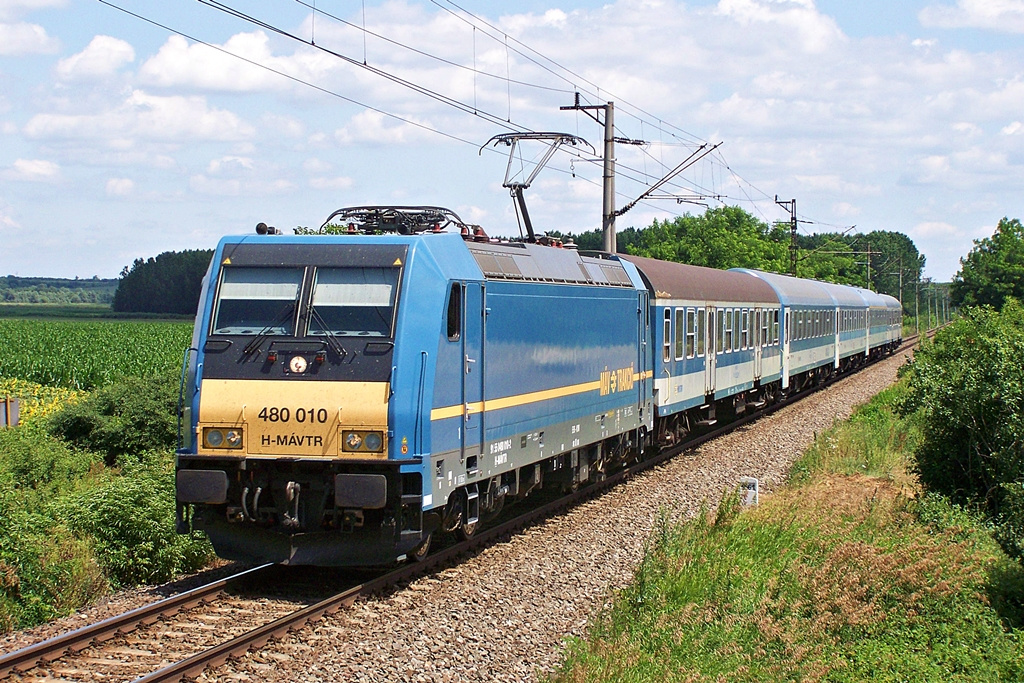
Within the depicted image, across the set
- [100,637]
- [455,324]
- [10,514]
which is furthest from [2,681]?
[455,324]

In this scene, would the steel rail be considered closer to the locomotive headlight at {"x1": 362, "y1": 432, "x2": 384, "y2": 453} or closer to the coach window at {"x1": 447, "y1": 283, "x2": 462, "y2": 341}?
the locomotive headlight at {"x1": 362, "y1": 432, "x2": 384, "y2": 453}

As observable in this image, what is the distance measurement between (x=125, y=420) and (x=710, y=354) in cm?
1084

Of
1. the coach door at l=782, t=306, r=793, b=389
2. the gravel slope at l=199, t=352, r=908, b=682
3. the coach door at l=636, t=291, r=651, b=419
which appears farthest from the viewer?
the coach door at l=782, t=306, r=793, b=389

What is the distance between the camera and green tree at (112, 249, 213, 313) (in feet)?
293

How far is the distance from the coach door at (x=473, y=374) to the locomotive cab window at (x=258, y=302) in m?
1.66

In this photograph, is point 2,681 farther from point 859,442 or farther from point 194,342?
point 859,442

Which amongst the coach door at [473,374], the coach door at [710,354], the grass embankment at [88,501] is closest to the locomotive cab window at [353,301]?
the coach door at [473,374]

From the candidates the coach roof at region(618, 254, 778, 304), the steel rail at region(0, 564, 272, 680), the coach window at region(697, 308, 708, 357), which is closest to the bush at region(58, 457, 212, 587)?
the steel rail at region(0, 564, 272, 680)

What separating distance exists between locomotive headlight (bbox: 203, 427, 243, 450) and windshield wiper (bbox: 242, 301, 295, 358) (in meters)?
0.68

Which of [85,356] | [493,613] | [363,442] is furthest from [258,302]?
[85,356]

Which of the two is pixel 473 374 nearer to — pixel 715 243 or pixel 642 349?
pixel 642 349

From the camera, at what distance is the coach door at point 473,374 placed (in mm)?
10883

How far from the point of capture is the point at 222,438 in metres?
9.90

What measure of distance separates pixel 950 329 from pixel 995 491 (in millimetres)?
9179
